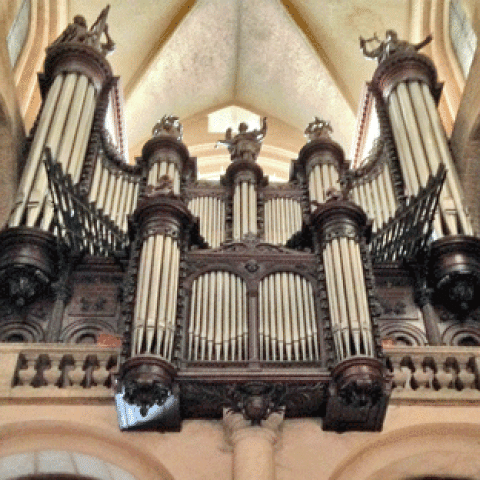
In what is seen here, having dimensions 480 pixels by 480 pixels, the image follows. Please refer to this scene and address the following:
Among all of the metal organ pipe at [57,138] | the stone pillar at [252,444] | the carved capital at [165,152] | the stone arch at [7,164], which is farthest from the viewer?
the stone arch at [7,164]

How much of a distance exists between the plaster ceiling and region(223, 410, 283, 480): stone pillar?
982 centimetres

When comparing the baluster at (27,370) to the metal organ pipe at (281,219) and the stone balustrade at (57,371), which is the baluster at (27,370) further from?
the metal organ pipe at (281,219)

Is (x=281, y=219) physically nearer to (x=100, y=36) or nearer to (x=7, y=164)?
(x=7, y=164)

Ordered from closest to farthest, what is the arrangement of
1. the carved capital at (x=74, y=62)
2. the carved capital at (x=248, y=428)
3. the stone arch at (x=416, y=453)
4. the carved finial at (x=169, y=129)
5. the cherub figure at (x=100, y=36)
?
the carved capital at (x=248, y=428), the stone arch at (x=416, y=453), the carved finial at (x=169, y=129), the carved capital at (x=74, y=62), the cherub figure at (x=100, y=36)

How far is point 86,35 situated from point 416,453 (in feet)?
28.9

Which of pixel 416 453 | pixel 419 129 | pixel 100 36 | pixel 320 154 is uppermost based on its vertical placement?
pixel 100 36

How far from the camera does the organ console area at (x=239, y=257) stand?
7.93 m

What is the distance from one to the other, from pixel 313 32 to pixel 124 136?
4597 millimetres

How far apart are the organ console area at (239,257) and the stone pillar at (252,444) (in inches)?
4.7

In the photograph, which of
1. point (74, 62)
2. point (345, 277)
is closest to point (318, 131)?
point (74, 62)

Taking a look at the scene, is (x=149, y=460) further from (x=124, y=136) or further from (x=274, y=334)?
(x=124, y=136)

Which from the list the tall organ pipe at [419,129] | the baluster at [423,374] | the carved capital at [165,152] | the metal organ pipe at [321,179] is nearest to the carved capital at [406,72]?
the tall organ pipe at [419,129]

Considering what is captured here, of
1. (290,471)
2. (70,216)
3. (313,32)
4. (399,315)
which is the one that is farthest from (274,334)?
(313,32)

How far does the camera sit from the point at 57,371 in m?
8.39
